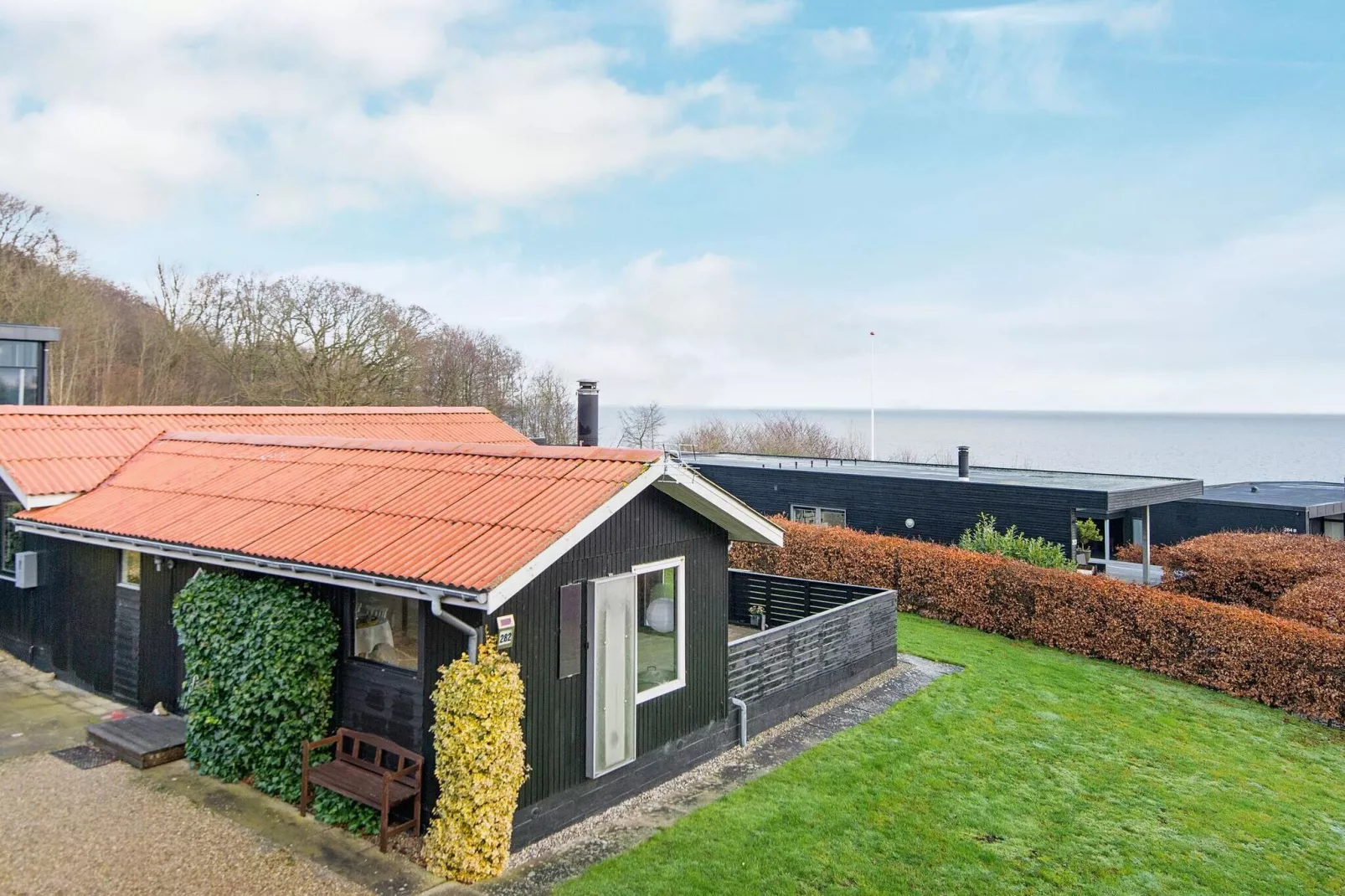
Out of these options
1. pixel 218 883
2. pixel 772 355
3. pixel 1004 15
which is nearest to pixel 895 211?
pixel 1004 15

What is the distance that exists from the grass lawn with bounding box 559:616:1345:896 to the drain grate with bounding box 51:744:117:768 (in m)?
5.63

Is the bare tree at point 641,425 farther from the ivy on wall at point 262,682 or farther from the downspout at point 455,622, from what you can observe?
the downspout at point 455,622

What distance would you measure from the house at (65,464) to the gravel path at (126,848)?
3.17m

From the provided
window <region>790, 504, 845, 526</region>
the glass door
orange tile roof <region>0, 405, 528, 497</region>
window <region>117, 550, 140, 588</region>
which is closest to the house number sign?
the glass door

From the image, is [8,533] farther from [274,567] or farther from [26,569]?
[274,567]

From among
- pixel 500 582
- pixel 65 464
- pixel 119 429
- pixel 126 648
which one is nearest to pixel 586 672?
pixel 500 582

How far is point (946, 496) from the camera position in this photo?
1997cm

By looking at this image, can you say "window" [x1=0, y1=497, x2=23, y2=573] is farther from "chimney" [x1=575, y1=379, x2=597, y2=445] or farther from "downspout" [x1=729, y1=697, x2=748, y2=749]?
"downspout" [x1=729, y1=697, x2=748, y2=749]

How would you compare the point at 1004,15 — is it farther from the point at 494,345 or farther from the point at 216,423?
the point at 494,345

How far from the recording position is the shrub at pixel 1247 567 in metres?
15.1

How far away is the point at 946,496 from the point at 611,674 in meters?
14.2

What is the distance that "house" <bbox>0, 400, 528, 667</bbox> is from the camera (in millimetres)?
11180

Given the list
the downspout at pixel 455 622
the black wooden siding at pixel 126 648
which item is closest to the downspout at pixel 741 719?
the downspout at pixel 455 622

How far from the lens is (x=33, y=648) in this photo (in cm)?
1199
